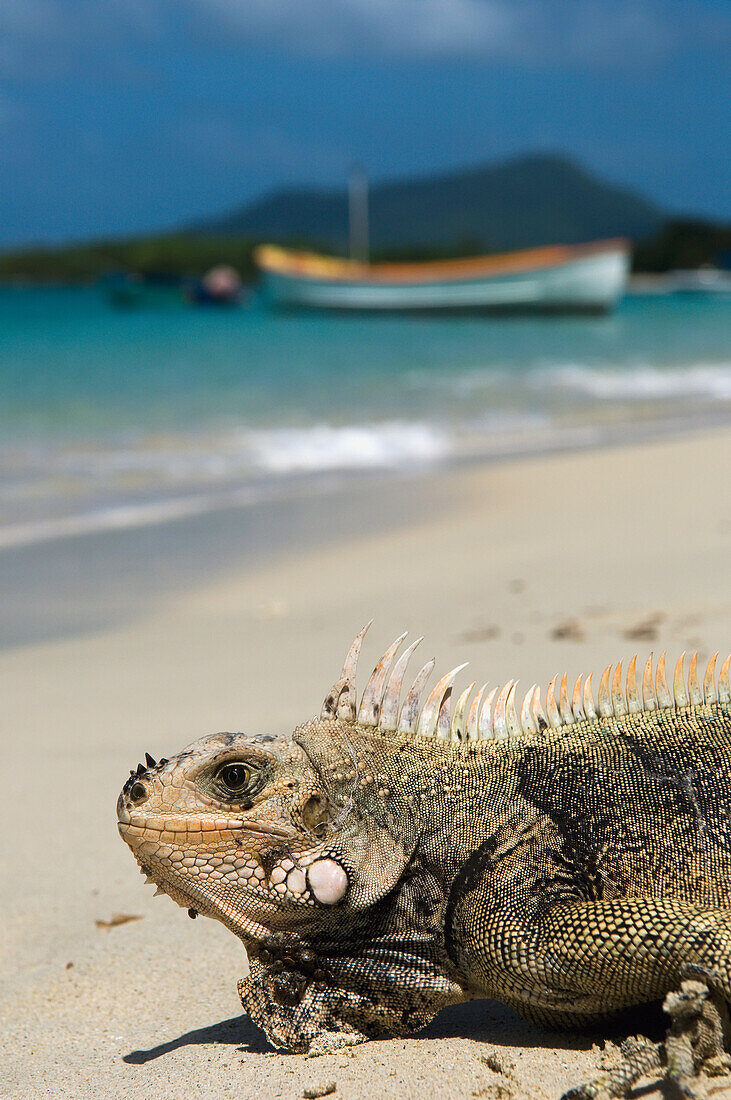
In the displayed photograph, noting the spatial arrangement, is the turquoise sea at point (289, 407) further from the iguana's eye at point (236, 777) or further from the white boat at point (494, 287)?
the white boat at point (494, 287)

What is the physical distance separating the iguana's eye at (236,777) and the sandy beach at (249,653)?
805mm

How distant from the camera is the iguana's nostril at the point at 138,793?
3412mm

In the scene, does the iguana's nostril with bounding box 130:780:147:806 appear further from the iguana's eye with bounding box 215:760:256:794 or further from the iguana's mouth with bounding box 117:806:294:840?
the iguana's eye with bounding box 215:760:256:794

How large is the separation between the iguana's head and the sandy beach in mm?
515

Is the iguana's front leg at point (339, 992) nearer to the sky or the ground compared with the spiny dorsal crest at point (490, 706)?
nearer to the ground

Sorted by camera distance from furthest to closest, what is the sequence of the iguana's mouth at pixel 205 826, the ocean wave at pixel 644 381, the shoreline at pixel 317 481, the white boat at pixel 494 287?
1. the white boat at pixel 494 287
2. the ocean wave at pixel 644 381
3. the shoreline at pixel 317 481
4. the iguana's mouth at pixel 205 826

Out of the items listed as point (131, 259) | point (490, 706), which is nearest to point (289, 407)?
point (490, 706)

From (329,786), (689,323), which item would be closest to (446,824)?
(329,786)

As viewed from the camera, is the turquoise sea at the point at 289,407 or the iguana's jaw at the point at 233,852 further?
the turquoise sea at the point at 289,407

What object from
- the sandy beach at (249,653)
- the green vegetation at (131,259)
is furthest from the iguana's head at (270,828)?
the green vegetation at (131,259)

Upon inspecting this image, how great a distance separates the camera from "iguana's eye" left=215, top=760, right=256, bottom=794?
3404 mm

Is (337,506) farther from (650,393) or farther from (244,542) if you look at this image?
(650,393)

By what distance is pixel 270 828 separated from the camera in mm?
3354

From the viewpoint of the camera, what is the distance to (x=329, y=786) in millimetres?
3451
